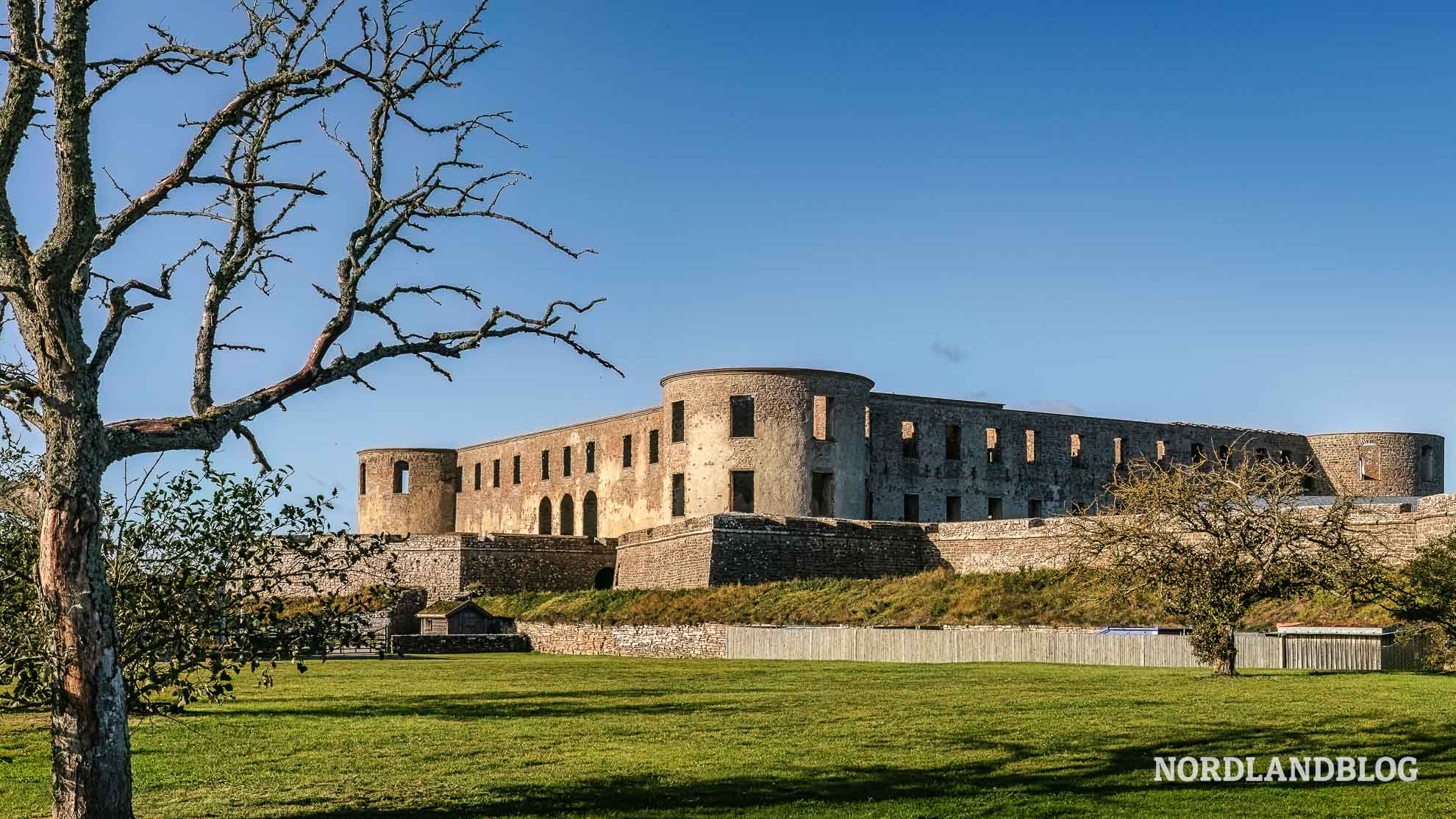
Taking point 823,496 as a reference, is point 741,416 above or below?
above

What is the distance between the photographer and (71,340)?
880cm

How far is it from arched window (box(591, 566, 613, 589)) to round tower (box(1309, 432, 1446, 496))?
Result: 29284 millimetres

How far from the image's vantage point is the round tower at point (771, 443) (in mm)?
47594

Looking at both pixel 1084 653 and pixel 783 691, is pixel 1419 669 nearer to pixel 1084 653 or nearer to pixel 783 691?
pixel 1084 653

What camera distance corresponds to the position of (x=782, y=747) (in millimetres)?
14102

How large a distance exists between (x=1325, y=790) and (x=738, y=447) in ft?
120

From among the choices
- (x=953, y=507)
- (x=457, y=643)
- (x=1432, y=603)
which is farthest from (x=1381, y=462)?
(x=1432, y=603)

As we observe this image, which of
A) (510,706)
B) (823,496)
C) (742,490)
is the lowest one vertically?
(510,706)

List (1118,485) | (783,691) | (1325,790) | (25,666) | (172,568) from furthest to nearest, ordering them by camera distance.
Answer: (1118,485)
(783,691)
(1325,790)
(172,568)
(25,666)

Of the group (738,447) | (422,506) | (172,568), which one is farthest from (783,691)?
(422,506)

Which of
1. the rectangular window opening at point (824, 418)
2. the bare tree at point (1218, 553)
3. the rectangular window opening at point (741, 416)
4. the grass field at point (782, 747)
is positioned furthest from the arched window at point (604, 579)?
the bare tree at point (1218, 553)

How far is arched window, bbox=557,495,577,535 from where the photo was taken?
6047 centimetres

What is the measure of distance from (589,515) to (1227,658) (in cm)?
4026

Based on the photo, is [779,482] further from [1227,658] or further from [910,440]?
[1227,658]
